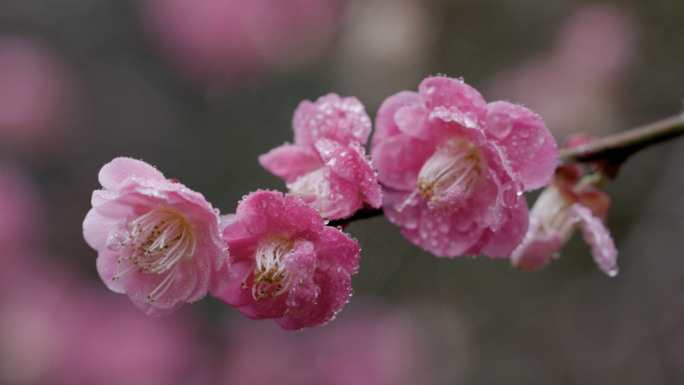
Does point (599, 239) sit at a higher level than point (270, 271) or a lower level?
lower

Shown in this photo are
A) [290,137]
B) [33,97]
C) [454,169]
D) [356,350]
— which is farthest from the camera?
[33,97]

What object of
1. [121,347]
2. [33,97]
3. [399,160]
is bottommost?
[121,347]

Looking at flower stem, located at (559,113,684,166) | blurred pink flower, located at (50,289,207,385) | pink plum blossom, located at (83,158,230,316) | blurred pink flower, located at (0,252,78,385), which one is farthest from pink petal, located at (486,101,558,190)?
blurred pink flower, located at (0,252,78,385)

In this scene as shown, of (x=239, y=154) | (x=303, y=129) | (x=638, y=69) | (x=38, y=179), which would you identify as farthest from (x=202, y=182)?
(x=303, y=129)

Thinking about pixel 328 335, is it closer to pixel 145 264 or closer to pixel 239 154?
pixel 239 154

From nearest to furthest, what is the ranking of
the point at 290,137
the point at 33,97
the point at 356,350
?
the point at 356,350
the point at 290,137
the point at 33,97

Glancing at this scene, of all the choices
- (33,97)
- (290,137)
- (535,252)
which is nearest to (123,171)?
(535,252)

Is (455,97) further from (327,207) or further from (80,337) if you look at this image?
(80,337)

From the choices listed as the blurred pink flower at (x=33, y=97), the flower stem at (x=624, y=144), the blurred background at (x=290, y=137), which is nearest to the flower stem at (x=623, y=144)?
the flower stem at (x=624, y=144)
